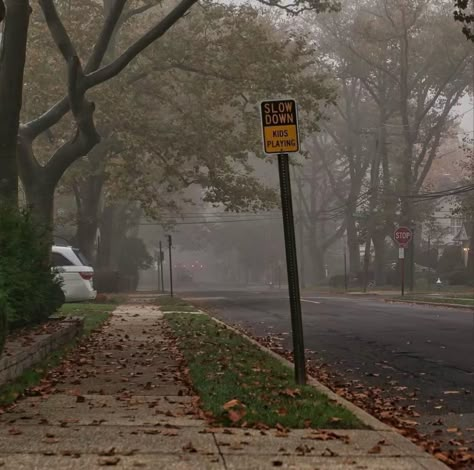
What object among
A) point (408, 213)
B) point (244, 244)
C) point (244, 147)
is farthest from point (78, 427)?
point (244, 244)

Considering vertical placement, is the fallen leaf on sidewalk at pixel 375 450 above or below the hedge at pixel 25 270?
below

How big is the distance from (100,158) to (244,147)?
7646mm

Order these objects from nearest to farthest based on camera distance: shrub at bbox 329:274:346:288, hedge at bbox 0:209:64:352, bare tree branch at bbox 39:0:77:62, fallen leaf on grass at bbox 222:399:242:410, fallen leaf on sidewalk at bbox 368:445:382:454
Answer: fallen leaf on sidewalk at bbox 368:445:382:454, fallen leaf on grass at bbox 222:399:242:410, hedge at bbox 0:209:64:352, bare tree branch at bbox 39:0:77:62, shrub at bbox 329:274:346:288

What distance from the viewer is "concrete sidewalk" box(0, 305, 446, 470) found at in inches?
223

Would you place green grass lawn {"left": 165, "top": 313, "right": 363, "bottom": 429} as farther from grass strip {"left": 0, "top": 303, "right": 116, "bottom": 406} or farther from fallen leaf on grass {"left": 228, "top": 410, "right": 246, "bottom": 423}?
grass strip {"left": 0, "top": 303, "right": 116, "bottom": 406}

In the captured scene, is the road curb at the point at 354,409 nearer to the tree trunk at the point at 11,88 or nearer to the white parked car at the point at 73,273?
the tree trunk at the point at 11,88

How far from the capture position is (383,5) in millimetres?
52812

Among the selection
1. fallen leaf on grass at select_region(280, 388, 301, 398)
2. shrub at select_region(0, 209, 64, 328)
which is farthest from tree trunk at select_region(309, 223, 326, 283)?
fallen leaf on grass at select_region(280, 388, 301, 398)

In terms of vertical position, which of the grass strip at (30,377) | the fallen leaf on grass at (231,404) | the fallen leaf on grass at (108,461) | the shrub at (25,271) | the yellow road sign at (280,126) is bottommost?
the fallen leaf on grass at (108,461)

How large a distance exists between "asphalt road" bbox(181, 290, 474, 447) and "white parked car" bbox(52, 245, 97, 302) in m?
5.38

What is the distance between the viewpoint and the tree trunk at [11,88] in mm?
17344

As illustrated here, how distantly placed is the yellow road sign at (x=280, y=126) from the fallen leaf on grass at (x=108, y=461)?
4.40 meters

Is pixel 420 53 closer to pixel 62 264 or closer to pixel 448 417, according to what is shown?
pixel 62 264

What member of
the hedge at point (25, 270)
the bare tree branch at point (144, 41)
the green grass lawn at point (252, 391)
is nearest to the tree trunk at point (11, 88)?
the hedge at point (25, 270)
